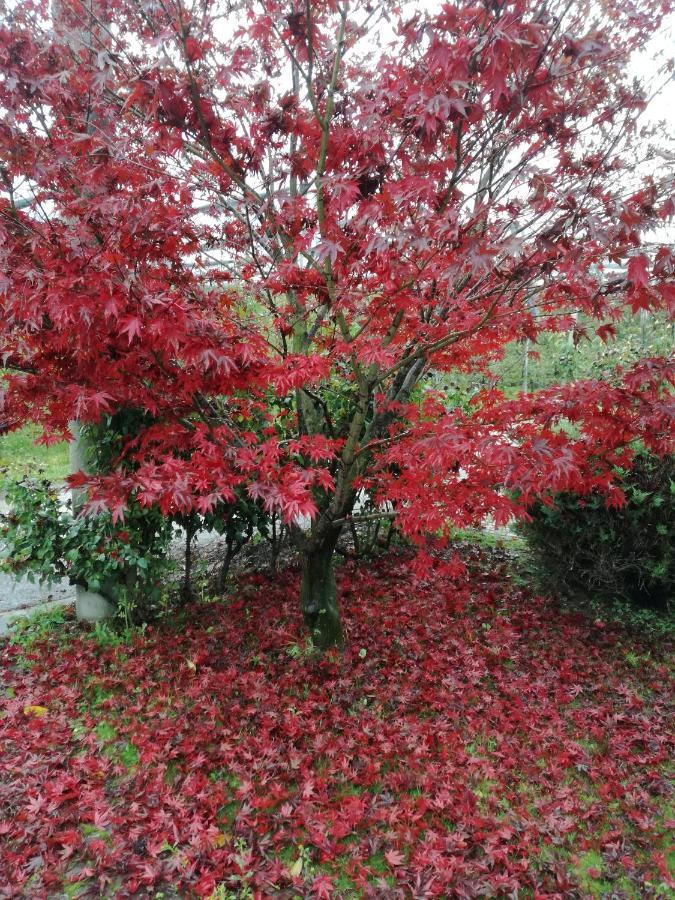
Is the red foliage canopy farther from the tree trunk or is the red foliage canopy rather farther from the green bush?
the green bush

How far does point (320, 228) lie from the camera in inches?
119

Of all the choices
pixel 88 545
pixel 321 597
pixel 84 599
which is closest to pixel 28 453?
pixel 84 599

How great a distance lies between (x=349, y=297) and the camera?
294 cm

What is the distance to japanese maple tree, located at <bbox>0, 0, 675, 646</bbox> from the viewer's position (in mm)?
2410

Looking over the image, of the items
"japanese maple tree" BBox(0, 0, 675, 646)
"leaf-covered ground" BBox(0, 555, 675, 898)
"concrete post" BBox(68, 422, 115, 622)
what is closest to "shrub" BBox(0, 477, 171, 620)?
"concrete post" BBox(68, 422, 115, 622)

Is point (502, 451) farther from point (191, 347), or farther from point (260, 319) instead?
point (260, 319)

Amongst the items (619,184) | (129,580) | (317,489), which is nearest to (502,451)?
(317,489)

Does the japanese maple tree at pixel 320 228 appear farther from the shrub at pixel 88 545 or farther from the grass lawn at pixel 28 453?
the grass lawn at pixel 28 453

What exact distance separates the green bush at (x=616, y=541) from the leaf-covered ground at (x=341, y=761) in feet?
1.16

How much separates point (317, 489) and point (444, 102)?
87.6 inches

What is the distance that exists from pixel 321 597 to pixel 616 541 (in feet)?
7.15

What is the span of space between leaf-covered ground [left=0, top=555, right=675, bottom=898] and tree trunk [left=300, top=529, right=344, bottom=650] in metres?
0.17

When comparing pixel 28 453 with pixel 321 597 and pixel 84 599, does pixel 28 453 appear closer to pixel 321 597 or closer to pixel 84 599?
pixel 84 599

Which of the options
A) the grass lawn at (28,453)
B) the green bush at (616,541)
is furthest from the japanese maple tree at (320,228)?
the grass lawn at (28,453)
